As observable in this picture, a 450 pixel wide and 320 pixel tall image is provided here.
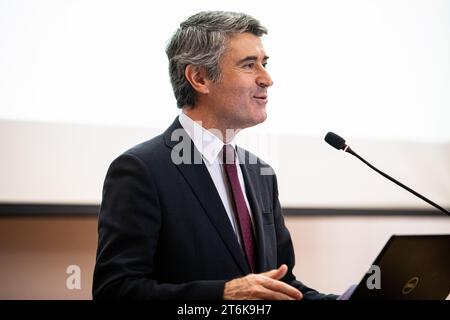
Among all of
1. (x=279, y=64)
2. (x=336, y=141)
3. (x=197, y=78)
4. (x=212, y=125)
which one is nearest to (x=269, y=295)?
(x=336, y=141)

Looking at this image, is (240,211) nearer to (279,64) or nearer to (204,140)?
(204,140)

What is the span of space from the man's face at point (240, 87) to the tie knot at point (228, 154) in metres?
0.07

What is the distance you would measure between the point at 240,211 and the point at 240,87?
382 millimetres

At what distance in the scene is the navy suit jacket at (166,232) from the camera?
1.56 meters

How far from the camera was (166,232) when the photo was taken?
170 centimetres

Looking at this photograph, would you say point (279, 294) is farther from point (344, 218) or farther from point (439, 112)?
point (439, 112)

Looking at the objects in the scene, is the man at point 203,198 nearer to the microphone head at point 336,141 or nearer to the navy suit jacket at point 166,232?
the navy suit jacket at point 166,232

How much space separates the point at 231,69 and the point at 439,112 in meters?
1.78

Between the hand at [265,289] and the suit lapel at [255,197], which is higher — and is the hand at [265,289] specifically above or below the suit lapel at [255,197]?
below

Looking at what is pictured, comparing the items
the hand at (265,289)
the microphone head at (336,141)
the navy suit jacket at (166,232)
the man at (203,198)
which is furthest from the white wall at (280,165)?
the hand at (265,289)

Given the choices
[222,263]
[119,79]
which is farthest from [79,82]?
[222,263]

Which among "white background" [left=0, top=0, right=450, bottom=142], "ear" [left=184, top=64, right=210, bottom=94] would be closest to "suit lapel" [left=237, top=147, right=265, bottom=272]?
"ear" [left=184, top=64, right=210, bottom=94]

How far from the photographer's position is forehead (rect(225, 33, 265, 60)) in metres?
1.93
